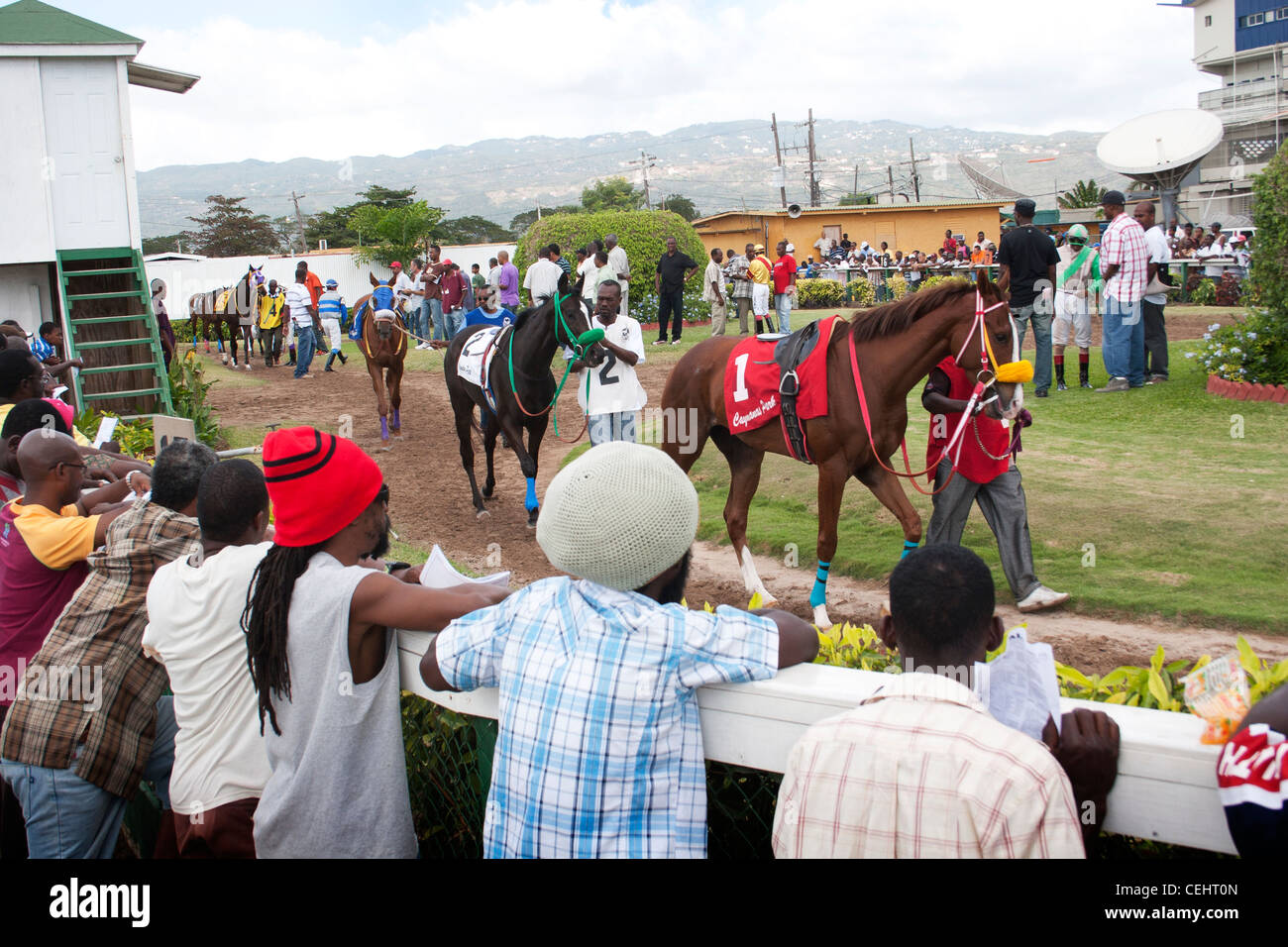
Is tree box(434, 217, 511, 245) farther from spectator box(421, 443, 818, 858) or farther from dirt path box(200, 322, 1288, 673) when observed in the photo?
spectator box(421, 443, 818, 858)

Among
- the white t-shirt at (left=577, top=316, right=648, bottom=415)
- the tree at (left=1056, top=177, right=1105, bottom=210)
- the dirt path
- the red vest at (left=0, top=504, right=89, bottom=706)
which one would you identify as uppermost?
the tree at (left=1056, top=177, right=1105, bottom=210)

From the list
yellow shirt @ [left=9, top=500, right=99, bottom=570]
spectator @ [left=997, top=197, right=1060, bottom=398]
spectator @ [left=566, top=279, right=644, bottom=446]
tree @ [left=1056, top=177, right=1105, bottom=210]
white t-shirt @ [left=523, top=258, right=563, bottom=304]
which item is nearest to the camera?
yellow shirt @ [left=9, top=500, right=99, bottom=570]

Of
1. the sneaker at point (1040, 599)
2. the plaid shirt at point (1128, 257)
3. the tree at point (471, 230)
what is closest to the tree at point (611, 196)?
the tree at point (471, 230)

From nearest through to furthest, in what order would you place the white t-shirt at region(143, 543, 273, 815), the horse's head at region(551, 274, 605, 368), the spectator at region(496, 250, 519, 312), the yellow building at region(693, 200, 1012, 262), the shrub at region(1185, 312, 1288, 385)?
the white t-shirt at region(143, 543, 273, 815) < the horse's head at region(551, 274, 605, 368) < the shrub at region(1185, 312, 1288, 385) < the spectator at region(496, 250, 519, 312) < the yellow building at region(693, 200, 1012, 262)

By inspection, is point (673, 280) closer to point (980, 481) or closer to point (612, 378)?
point (612, 378)

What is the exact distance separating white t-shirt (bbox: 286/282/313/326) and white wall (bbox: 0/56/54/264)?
646 centimetres

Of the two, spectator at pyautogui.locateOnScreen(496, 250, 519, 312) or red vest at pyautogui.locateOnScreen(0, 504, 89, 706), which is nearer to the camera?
red vest at pyautogui.locateOnScreen(0, 504, 89, 706)

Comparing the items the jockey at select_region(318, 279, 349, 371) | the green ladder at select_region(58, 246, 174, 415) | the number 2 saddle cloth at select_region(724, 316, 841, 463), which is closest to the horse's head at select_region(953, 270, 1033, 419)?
the number 2 saddle cloth at select_region(724, 316, 841, 463)

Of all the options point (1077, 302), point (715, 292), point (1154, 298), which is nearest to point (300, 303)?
point (715, 292)

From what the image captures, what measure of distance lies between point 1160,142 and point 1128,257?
2336cm

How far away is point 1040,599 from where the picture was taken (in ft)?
20.9

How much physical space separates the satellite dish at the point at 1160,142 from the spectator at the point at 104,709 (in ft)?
108

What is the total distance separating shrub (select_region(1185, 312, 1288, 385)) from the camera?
10.6 meters

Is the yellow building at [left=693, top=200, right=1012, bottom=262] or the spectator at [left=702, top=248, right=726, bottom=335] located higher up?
the yellow building at [left=693, top=200, right=1012, bottom=262]
